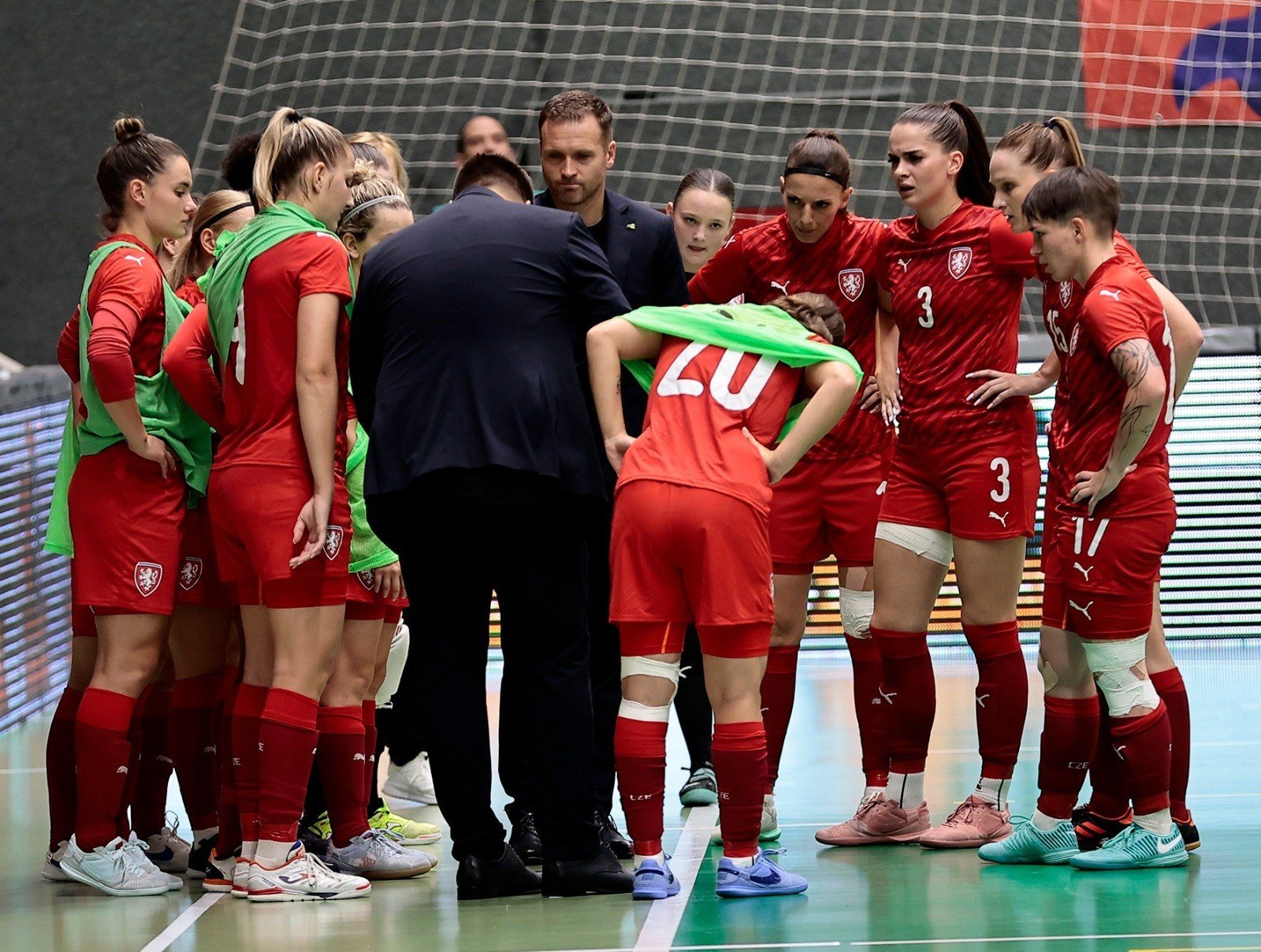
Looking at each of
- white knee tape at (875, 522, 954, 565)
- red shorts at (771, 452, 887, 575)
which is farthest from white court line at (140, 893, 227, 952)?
white knee tape at (875, 522, 954, 565)

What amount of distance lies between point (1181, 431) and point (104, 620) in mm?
5681

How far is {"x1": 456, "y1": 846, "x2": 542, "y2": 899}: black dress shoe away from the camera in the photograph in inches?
148

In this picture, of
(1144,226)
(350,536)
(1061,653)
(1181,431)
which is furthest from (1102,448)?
(1144,226)

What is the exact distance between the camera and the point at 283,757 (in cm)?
371

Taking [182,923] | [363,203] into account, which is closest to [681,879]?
[182,923]

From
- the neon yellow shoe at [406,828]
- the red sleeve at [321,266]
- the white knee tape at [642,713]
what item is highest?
the red sleeve at [321,266]

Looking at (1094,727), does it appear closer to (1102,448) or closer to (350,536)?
(1102,448)

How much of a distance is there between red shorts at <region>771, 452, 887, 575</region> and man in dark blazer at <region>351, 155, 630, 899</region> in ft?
2.51

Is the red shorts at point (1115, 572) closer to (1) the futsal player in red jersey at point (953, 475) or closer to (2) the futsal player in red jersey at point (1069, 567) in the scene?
(2) the futsal player in red jersey at point (1069, 567)

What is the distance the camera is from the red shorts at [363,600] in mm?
4051

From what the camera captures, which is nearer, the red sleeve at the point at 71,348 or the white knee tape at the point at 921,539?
the white knee tape at the point at 921,539

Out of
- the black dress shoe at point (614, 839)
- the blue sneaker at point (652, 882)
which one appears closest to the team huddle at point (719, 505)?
the blue sneaker at point (652, 882)

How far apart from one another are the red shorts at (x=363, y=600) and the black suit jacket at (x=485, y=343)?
1.49 ft

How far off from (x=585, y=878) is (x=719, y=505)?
0.90m
